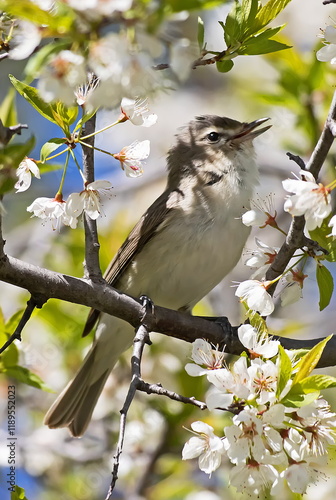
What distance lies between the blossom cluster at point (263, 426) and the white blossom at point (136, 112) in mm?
905

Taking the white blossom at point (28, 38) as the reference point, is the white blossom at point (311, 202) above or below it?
below

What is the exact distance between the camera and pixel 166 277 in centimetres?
430

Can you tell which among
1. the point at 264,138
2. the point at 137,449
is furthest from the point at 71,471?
the point at 264,138

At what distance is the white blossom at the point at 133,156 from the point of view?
2906mm

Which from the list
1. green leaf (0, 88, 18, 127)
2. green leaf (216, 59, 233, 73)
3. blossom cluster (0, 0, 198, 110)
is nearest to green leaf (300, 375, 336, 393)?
blossom cluster (0, 0, 198, 110)

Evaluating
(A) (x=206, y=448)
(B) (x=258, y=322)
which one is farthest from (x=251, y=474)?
(B) (x=258, y=322)

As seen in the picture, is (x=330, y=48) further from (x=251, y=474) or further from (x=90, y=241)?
(x=251, y=474)

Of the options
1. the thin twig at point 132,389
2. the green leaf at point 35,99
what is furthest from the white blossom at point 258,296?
the green leaf at point 35,99

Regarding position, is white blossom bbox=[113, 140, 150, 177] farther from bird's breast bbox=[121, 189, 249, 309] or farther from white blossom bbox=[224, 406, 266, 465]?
Answer: bird's breast bbox=[121, 189, 249, 309]

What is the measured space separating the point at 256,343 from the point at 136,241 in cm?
189

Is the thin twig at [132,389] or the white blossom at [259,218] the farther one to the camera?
the white blossom at [259,218]

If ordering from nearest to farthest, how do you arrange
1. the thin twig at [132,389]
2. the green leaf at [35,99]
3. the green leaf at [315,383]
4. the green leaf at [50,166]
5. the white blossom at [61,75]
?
1. the white blossom at [61,75]
2. the thin twig at [132,389]
3. the green leaf at [315,383]
4. the green leaf at [35,99]
5. the green leaf at [50,166]

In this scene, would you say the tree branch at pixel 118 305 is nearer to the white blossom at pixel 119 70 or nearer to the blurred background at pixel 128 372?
the blurred background at pixel 128 372

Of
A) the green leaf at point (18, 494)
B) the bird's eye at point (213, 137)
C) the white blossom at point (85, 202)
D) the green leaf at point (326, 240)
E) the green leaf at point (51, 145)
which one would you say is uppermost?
the green leaf at point (51, 145)
